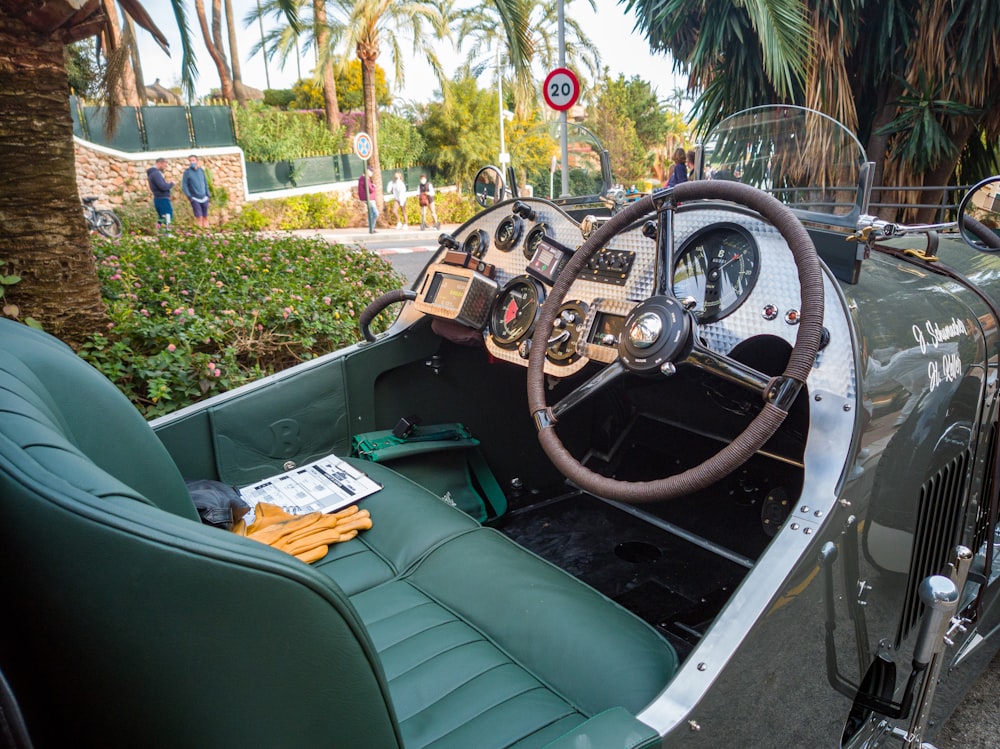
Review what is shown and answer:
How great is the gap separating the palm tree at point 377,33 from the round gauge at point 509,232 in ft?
60.0

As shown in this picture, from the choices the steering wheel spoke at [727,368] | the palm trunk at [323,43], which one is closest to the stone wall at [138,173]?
the palm trunk at [323,43]

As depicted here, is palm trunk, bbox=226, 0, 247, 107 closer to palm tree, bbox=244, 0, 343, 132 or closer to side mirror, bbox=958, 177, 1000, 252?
palm tree, bbox=244, 0, 343, 132

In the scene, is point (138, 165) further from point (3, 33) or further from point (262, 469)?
point (262, 469)

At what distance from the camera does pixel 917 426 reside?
1583 mm

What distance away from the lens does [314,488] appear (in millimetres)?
2328

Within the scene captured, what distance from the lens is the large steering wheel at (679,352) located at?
4.47ft

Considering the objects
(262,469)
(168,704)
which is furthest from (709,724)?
(262,469)

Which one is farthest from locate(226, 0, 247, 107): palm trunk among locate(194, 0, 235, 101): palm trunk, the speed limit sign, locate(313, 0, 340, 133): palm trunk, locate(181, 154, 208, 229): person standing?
the speed limit sign

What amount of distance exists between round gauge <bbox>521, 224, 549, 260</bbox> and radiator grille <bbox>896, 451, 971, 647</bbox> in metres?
1.40

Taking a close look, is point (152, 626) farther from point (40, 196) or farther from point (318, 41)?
point (318, 41)

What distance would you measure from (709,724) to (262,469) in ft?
5.72

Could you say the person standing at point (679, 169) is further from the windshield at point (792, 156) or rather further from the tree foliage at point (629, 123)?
the tree foliage at point (629, 123)

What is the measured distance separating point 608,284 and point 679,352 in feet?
1.73

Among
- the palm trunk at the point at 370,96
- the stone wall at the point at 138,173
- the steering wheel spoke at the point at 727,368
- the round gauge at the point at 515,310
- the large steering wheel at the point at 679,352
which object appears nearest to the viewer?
the large steering wheel at the point at 679,352
